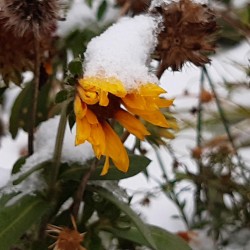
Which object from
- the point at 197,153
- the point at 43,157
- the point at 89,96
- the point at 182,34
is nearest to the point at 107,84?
the point at 89,96

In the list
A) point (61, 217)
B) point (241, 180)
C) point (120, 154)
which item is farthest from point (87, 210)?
point (241, 180)

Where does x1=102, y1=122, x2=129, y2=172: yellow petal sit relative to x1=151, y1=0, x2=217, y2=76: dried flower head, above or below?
below

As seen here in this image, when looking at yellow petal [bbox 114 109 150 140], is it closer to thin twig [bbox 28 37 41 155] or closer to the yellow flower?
the yellow flower

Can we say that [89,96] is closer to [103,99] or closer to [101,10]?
[103,99]

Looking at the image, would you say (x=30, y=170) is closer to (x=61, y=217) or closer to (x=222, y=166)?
(x=61, y=217)

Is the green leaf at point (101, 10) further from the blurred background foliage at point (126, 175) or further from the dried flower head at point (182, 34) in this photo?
the dried flower head at point (182, 34)

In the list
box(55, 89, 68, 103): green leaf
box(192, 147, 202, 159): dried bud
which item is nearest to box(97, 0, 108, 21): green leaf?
box(192, 147, 202, 159): dried bud
